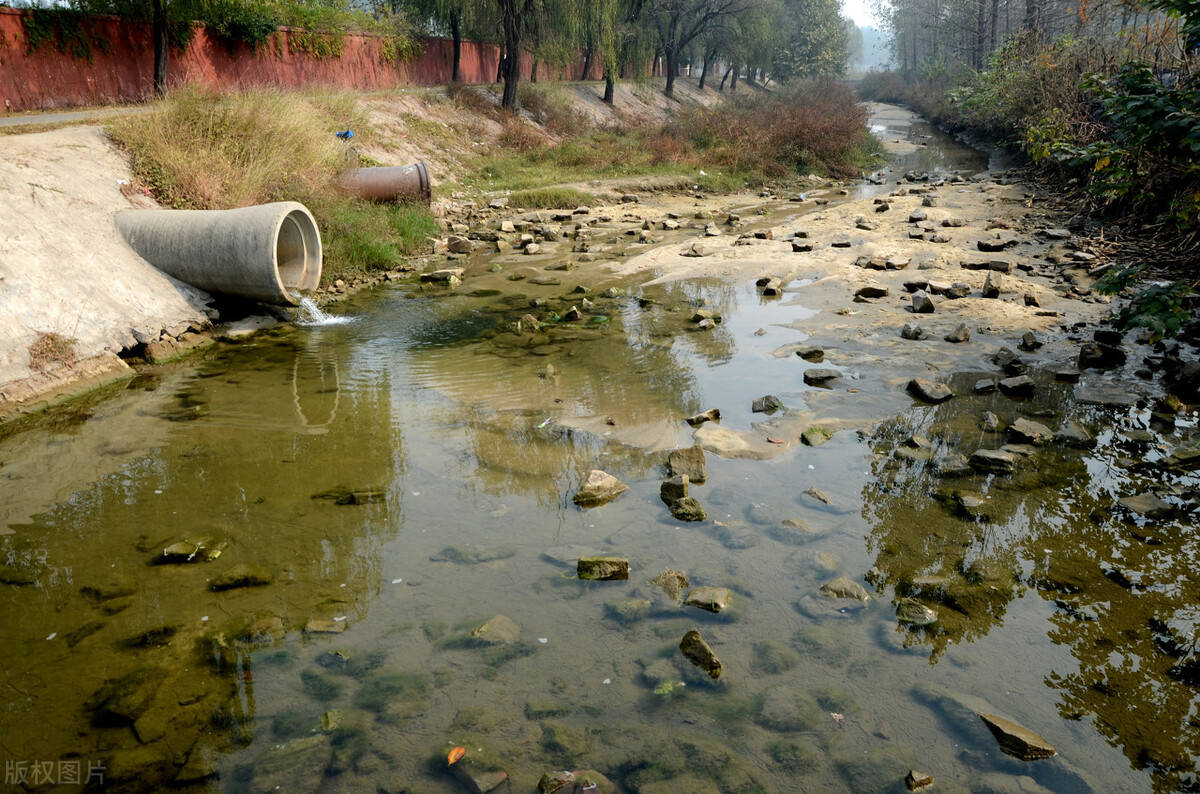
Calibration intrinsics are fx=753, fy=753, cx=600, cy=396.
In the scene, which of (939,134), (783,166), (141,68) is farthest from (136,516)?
(939,134)

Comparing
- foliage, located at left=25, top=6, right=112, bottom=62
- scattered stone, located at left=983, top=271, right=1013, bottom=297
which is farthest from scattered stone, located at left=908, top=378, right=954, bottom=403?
foliage, located at left=25, top=6, right=112, bottom=62

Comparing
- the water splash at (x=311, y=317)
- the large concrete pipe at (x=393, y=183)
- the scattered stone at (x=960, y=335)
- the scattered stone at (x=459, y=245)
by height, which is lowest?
the water splash at (x=311, y=317)

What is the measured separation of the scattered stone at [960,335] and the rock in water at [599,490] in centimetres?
449

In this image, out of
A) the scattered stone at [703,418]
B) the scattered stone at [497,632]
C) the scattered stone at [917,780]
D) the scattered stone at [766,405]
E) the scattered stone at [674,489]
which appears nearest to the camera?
the scattered stone at [917,780]

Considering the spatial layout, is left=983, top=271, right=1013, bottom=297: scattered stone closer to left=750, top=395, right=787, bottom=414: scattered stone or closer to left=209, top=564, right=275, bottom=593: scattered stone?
left=750, top=395, right=787, bottom=414: scattered stone

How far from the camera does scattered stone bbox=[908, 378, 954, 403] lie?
20.6ft

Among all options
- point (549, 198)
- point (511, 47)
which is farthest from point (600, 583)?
point (511, 47)

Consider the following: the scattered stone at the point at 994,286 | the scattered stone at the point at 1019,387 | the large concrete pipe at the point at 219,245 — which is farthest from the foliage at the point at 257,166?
the scattered stone at the point at 1019,387

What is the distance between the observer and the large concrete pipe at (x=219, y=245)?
26.9 feet

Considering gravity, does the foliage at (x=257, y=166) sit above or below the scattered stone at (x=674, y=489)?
above

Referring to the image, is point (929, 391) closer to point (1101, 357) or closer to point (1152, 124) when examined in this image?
point (1101, 357)

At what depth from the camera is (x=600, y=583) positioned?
4.06m

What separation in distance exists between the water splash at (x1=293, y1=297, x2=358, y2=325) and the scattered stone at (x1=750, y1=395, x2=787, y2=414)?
528 centimetres

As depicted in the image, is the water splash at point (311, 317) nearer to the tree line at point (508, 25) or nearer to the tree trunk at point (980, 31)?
the tree line at point (508, 25)
